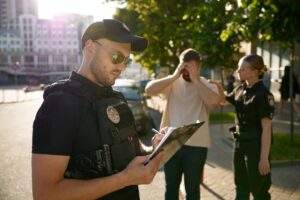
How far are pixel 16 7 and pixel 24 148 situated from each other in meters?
130

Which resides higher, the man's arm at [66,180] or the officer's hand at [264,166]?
the man's arm at [66,180]

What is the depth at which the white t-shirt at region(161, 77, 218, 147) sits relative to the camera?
4.30 m

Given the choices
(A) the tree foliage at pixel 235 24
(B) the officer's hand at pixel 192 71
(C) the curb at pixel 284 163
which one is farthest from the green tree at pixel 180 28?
(B) the officer's hand at pixel 192 71

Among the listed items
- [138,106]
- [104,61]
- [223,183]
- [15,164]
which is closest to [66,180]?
[104,61]

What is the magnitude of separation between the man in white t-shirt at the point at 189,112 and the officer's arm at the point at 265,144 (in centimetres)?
57

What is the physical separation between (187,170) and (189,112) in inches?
24.8

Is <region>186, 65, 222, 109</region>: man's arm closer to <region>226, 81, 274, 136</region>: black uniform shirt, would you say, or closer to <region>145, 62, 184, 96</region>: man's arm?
<region>145, 62, 184, 96</region>: man's arm

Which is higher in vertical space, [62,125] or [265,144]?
[62,125]

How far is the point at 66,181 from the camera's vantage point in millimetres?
1887

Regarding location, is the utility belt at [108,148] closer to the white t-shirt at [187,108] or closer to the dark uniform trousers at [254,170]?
the white t-shirt at [187,108]

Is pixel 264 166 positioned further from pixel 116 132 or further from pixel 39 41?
pixel 39 41

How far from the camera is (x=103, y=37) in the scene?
7.00 ft

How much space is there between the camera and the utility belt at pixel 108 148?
1.98 meters

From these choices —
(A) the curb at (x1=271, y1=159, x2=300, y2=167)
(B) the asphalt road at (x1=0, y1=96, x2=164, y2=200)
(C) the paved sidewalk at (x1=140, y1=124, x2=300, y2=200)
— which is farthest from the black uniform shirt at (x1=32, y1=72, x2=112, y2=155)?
(A) the curb at (x1=271, y1=159, x2=300, y2=167)
